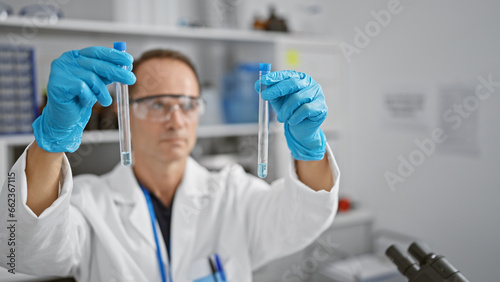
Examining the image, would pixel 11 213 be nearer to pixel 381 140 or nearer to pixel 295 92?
pixel 295 92

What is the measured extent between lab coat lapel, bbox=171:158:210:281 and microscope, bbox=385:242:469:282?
0.67 meters

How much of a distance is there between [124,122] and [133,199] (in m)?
0.57

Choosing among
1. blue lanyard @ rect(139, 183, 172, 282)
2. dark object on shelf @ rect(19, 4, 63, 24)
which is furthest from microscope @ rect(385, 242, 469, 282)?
dark object on shelf @ rect(19, 4, 63, 24)

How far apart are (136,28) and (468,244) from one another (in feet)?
6.33

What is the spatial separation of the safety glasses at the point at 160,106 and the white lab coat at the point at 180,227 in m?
0.22

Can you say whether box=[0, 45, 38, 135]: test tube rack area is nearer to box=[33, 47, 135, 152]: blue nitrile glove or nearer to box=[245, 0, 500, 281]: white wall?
box=[33, 47, 135, 152]: blue nitrile glove

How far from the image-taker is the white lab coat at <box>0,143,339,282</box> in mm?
1077

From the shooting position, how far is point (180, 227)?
141cm

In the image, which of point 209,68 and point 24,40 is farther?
point 209,68

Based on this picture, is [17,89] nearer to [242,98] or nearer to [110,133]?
[110,133]

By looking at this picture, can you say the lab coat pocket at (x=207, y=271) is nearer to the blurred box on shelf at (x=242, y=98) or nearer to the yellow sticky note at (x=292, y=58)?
the blurred box on shelf at (x=242, y=98)

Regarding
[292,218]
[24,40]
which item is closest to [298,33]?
[24,40]

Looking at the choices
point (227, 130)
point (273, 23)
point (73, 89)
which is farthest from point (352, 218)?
point (73, 89)

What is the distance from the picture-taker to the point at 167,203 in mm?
1522
